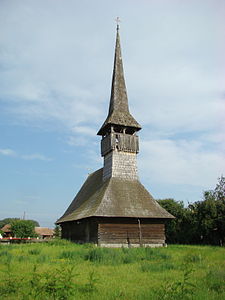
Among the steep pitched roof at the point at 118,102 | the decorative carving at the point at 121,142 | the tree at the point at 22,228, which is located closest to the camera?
the decorative carving at the point at 121,142

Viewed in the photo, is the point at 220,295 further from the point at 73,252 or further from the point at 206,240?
the point at 206,240

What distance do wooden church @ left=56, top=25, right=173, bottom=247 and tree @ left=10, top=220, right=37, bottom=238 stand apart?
78.2 feet

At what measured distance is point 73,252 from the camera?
1458 centimetres

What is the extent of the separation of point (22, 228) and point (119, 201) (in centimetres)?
3413

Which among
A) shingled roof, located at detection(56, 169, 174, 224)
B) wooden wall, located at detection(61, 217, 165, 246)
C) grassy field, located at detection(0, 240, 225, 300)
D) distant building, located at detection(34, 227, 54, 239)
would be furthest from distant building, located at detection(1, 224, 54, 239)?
grassy field, located at detection(0, 240, 225, 300)

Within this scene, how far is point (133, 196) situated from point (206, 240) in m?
13.2

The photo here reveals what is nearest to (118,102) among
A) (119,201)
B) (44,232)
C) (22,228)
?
(119,201)

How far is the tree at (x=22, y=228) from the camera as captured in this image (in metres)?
52.1

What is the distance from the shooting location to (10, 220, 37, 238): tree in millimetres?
52125

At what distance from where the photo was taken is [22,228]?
52.3 meters

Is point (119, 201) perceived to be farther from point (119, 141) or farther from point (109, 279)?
point (109, 279)

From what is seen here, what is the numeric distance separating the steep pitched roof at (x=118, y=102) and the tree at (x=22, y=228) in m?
30.6

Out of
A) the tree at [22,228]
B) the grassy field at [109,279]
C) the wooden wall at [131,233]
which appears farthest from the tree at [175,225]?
the tree at [22,228]

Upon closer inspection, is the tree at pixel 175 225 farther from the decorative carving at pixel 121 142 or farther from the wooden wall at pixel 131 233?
the decorative carving at pixel 121 142
